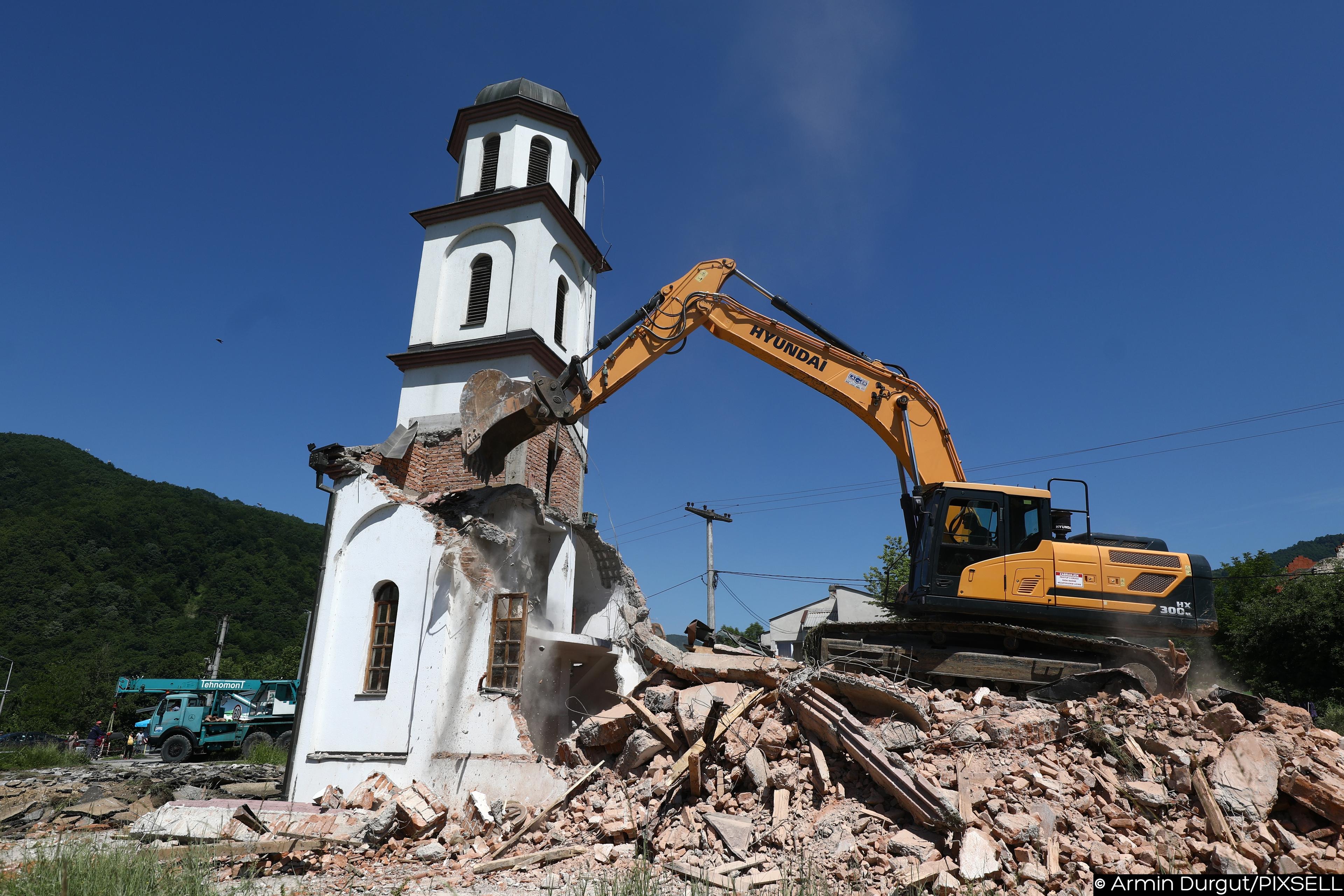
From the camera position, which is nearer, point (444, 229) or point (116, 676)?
point (444, 229)

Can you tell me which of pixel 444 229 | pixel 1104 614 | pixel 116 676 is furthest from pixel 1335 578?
pixel 116 676

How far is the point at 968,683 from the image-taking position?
35.0ft

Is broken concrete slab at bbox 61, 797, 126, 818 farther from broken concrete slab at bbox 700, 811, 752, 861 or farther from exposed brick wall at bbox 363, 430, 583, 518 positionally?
broken concrete slab at bbox 700, 811, 752, 861

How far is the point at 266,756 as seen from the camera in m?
21.5

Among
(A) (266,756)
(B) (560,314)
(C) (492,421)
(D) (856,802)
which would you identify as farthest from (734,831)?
(A) (266,756)

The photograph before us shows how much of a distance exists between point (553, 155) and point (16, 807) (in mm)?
16262

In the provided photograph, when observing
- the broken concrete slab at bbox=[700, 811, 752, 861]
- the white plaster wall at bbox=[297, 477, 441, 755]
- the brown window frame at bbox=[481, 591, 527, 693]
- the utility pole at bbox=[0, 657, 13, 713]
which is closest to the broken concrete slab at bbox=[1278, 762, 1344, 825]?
the broken concrete slab at bbox=[700, 811, 752, 861]

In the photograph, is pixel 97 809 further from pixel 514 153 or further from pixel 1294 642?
pixel 1294 642

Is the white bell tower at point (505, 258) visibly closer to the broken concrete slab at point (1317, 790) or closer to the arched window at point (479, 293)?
the arched window at point (479, 293)

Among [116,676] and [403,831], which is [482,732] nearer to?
[403,831]

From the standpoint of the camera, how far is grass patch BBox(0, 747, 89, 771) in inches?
851

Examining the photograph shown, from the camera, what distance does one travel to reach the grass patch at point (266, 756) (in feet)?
67.8

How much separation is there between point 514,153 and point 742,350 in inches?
373

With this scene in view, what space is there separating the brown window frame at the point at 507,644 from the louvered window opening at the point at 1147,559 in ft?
27.1
